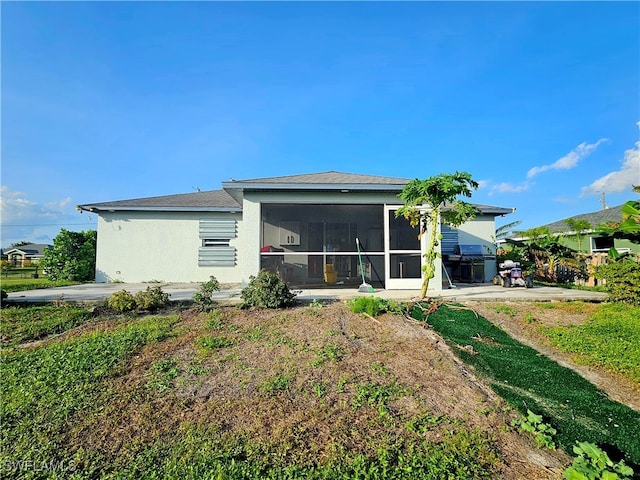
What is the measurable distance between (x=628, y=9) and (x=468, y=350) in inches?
387

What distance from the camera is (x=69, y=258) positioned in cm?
1312

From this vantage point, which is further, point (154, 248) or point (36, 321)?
point (154, 248)

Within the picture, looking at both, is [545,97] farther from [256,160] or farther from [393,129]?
[256,160]

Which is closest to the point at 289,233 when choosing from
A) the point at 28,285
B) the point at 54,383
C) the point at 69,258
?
the point at 69,258

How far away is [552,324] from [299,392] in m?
5.22

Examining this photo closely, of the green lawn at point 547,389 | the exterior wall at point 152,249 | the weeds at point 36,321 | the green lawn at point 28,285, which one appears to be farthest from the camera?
the exterior wall at point 152,249

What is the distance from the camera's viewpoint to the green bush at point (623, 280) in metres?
6.58

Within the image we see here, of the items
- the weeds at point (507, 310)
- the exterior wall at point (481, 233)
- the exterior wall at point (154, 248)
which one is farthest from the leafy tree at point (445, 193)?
the exterior wall at point (154, 248)

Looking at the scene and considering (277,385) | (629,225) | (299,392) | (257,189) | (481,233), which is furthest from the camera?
(481,233)

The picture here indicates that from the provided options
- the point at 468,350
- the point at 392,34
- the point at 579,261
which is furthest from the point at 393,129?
the point at 468,350

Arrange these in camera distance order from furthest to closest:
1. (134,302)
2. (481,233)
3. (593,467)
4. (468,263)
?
(481,233) → (468,263) → (134,302) → (593,467)

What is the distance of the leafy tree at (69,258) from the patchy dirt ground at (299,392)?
1116 cm

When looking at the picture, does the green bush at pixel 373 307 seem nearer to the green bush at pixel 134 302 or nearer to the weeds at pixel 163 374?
the weeds at pixel 163 374

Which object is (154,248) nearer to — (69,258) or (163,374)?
(69,258)
